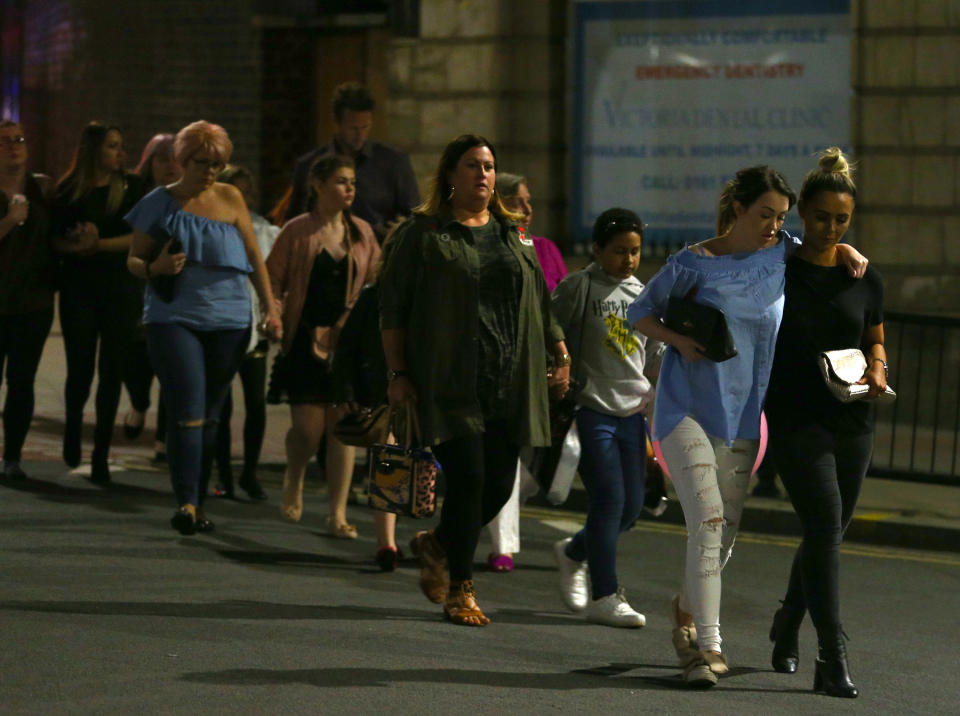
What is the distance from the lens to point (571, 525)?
10031mm

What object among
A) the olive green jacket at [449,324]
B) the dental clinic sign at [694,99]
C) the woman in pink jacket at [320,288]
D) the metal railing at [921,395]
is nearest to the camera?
the olive green jacket at [449,324]

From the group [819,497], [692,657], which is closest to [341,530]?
[692,657]

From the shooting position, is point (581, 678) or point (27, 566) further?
point (27, 566)

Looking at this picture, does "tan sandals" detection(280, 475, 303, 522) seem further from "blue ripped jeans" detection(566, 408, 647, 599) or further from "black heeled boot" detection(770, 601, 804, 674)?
"black heeled boot" detection(770, 601, 804, 674)

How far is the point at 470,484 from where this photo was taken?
279 inches

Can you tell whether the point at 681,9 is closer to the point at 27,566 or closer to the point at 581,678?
the point at 27,566

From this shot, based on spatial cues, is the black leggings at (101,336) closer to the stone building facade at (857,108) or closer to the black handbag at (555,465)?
the black handbag at (555,465)

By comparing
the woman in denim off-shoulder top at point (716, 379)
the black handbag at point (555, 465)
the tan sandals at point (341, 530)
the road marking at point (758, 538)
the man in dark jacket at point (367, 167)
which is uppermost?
the man in dark jacket at point (367, 167)

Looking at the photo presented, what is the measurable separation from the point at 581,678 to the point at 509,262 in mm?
1581

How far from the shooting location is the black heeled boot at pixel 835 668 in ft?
20.2

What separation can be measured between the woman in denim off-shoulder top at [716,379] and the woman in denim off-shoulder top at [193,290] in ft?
9.84

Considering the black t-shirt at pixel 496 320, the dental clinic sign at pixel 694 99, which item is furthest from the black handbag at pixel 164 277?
the dental clinic sign at pixel 694 99

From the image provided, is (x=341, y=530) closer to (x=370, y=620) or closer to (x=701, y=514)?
(x=370, y=620)

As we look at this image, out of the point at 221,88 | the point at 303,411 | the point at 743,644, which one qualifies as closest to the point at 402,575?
the point at 303,411
